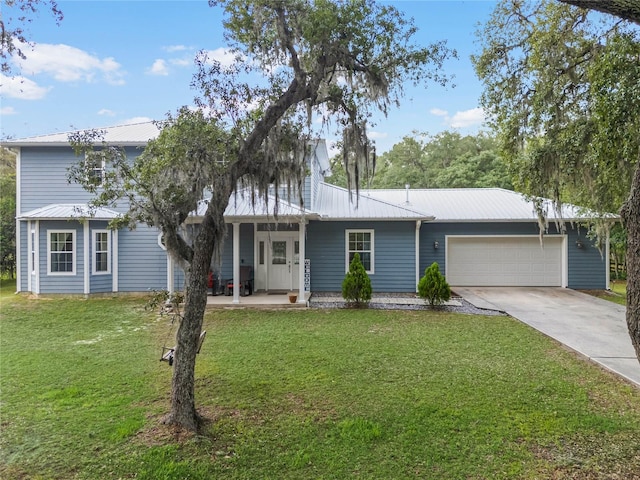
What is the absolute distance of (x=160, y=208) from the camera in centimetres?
385

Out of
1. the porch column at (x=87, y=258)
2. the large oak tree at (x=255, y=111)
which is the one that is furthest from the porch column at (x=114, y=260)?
the large oak tree at (x=255, y=111)

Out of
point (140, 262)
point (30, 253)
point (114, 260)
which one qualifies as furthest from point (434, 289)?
point (30, 253)

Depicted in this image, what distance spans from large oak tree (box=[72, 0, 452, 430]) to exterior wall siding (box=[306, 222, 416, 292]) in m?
6.76

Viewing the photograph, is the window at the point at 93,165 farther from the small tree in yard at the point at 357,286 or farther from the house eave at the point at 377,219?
the house eave at the point at 377,219

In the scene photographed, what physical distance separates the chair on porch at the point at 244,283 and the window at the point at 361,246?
117 inches

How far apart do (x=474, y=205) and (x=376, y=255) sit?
4.28m

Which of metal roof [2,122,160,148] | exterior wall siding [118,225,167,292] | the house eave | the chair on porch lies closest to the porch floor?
the chair on porch

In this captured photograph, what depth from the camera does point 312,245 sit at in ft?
39.0

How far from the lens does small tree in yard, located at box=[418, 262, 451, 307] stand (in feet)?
30.9

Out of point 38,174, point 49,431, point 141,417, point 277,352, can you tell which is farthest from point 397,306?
point 38,174

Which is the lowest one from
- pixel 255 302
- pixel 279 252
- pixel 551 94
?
pixel 255 302

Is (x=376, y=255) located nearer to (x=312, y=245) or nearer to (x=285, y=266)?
(x=312, y=245)

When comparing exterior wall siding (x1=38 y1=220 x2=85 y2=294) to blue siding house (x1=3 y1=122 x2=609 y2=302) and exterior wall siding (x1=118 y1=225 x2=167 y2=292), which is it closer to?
blue siding house (x1=3 y1=122 x2=609 y2=302)

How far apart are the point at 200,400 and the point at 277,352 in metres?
1.86
